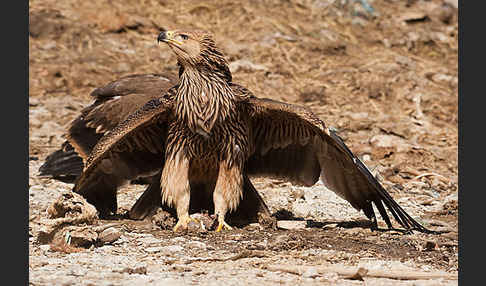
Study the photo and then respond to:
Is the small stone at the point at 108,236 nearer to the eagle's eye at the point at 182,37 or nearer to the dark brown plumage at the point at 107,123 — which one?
the dark brown plumage at the point at 107,123

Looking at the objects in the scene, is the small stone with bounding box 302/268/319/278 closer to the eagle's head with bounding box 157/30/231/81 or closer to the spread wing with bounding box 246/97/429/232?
the spread wing with bounding box 246/97/429/232

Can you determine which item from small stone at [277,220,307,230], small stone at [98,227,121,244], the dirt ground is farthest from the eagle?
small stone at [98,227,121,244]

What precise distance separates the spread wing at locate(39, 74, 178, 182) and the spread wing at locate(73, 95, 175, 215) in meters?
0.87

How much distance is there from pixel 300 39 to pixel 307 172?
266 inches

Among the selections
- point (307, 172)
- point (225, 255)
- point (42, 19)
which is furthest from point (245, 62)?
point (225, 255)

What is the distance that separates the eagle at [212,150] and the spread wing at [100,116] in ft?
3.33

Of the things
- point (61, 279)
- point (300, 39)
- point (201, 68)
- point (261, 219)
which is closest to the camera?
point (61, 279)

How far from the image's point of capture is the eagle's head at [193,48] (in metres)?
6.58

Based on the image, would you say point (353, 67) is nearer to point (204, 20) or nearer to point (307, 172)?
point (204, 20)

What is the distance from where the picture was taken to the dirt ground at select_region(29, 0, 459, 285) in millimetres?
5371

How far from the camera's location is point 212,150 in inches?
267

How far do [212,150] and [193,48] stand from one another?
38.1 inches

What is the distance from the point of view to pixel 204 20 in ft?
46.0

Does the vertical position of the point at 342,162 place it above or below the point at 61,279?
above
